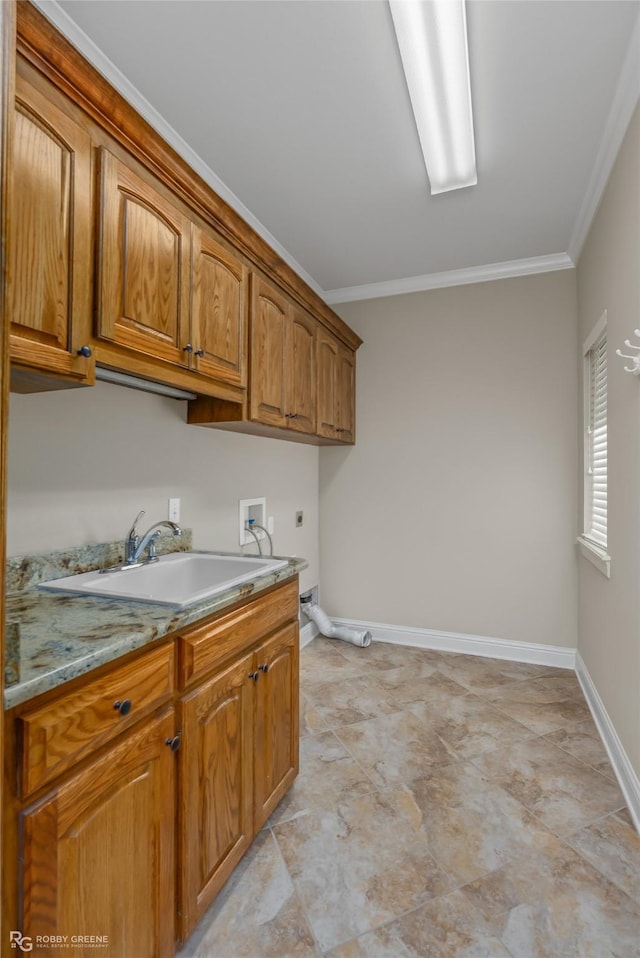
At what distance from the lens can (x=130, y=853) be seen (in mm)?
1001

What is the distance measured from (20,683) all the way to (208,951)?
1.07 m

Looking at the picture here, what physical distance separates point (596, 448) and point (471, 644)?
1.59m

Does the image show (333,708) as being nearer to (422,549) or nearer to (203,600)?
(422,549)

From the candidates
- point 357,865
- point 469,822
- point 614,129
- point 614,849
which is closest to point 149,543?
point 357,865

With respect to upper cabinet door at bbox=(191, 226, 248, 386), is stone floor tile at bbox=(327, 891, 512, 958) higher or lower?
lower

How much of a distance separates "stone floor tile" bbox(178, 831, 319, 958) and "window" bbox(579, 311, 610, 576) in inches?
72.6

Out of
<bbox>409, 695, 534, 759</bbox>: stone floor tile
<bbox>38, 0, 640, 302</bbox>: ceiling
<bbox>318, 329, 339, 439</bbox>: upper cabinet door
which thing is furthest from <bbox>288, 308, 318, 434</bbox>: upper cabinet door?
<bbox>409, 695, 534, 759</bbox>: stone floor tile

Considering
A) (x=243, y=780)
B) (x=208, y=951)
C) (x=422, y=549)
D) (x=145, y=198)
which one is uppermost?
(x=145, y=198)

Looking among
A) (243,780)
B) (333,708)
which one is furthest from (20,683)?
(333,708)

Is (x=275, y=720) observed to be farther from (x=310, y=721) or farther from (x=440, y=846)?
(x=310, y=721)

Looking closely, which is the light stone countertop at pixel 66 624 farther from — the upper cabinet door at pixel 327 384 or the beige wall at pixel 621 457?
the upper cabinet door at pixel 327 384

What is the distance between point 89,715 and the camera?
0.91 metres

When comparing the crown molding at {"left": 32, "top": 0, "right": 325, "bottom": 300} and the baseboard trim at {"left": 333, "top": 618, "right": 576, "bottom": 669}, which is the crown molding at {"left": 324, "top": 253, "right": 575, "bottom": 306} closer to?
the crown molding at {"left": 32, "top": 0, "right": 325, "bottom": 300}

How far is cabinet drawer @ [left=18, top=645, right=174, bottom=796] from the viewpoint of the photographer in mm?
794
